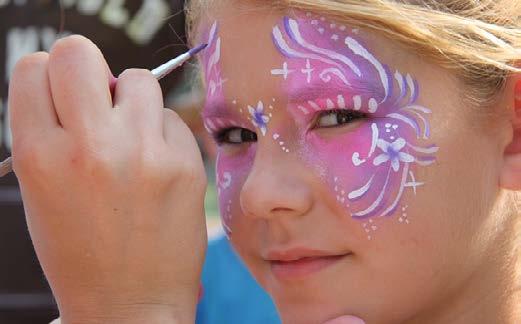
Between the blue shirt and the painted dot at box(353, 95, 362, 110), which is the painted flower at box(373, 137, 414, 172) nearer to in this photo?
the painted dot at box(353, 95, 362, 110)

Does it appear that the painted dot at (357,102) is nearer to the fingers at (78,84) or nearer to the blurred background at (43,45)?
the fingers at (78,84)

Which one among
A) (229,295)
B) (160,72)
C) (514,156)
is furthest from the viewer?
(229,295)

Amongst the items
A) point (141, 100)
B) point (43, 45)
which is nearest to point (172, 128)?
point (141, 100)

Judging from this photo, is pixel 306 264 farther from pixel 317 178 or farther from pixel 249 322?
pixel 249 322

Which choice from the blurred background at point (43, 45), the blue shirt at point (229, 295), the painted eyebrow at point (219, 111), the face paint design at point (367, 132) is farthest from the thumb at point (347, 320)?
the blurred background at point (43, 45)

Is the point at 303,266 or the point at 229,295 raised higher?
the point at 303,266

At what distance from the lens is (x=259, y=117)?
56.2 inches

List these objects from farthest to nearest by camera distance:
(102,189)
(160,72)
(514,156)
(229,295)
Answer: (229,295)
(514,156)
(160,72)
(102,189)

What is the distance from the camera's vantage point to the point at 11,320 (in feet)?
8.11

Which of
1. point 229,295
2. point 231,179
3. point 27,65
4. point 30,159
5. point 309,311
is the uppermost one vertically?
point 27,65

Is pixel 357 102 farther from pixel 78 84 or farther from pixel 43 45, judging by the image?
pixel 43 45

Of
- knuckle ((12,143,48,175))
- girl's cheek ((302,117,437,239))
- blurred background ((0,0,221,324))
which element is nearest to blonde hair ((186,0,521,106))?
girl's cheek ((302,117,437,239))

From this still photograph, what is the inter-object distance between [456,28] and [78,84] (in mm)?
573

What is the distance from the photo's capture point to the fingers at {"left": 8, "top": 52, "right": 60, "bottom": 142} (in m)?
1.19
